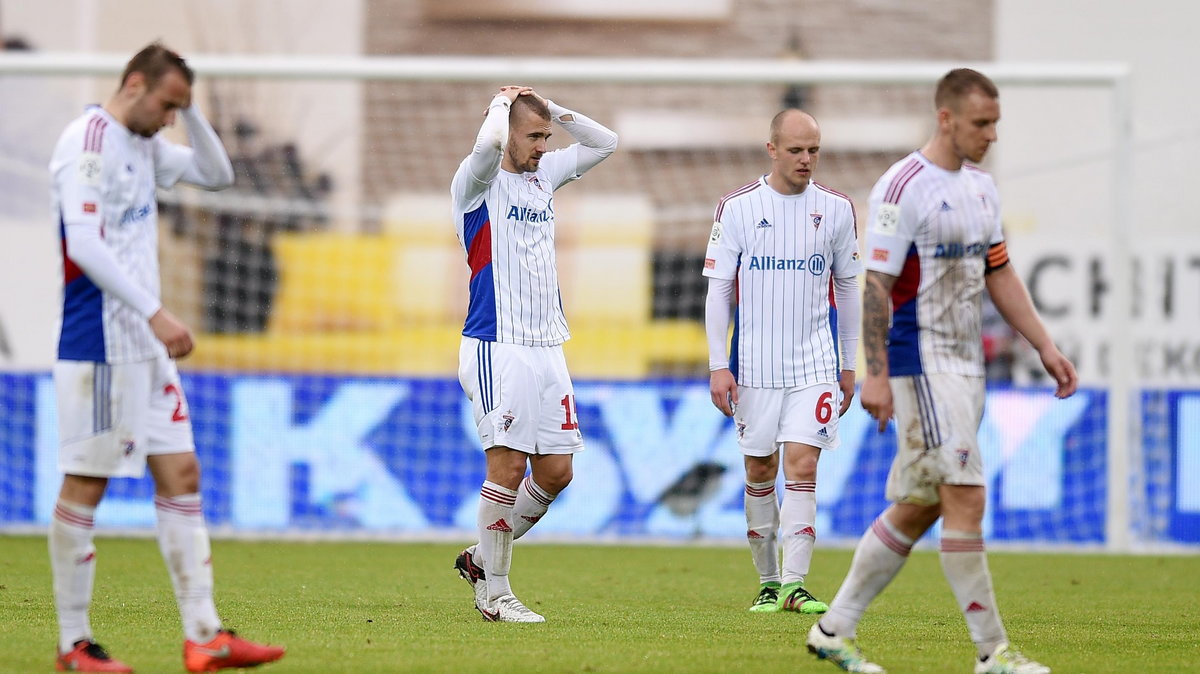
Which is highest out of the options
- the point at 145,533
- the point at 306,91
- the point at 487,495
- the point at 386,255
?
the point at 306,91

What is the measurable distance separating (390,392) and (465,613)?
6018 millimetres

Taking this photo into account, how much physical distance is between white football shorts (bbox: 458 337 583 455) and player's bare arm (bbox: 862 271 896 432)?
1.99 meters

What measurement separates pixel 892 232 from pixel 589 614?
2.81m

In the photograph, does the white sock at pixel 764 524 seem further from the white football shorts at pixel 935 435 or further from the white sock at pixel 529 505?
the white football shorts at pixel 935 435

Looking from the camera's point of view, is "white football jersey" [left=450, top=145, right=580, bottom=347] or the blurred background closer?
"white football jersey" [left=450, top=145, right=580, bottom=347]

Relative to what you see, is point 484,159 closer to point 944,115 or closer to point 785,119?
point 785,119

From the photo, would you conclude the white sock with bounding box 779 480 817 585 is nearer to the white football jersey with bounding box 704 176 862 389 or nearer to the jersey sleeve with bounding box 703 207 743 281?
the white football jersey with bounding box 704 176 862 389

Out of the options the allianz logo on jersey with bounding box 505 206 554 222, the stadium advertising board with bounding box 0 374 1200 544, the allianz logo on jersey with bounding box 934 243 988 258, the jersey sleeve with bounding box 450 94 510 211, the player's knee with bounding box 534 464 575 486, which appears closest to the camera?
the allianz logo on jersey with bounding box 934 243 988 258

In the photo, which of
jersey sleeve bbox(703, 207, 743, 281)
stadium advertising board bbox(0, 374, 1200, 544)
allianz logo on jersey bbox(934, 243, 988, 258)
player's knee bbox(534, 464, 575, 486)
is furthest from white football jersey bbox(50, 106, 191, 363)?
stadium advertising board bbox(0, 374, 1200, 544)

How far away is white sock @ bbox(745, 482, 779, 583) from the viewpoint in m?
7.41

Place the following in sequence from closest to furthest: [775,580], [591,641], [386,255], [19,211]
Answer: [591,641] < [775,580] < [386,255] < [19,211]

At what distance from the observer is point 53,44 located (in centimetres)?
2036

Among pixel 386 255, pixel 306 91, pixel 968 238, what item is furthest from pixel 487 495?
pixel 306 91

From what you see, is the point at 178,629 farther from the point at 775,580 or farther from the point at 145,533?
the point at 145,533
